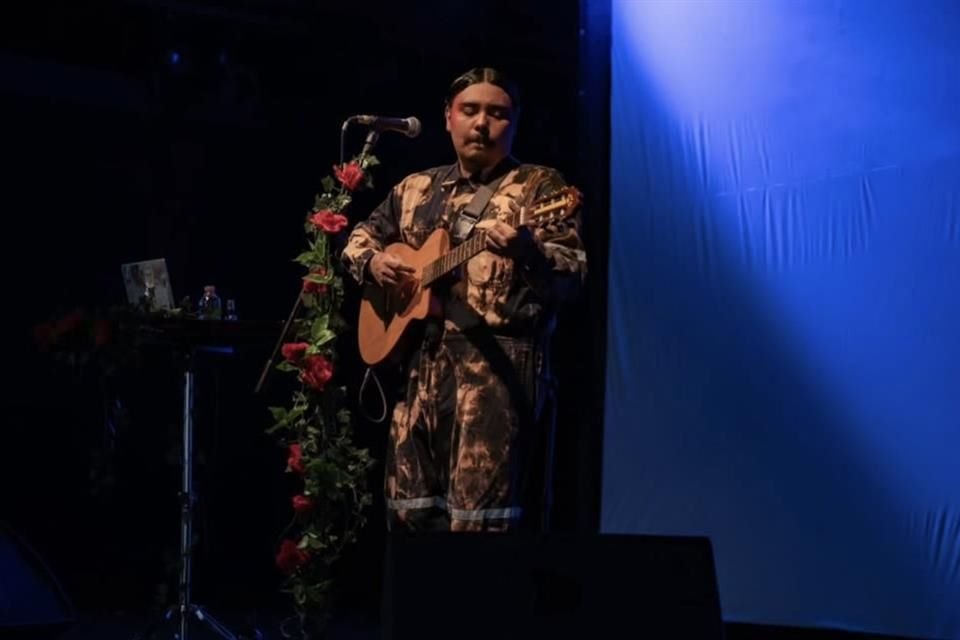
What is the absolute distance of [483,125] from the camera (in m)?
3.35

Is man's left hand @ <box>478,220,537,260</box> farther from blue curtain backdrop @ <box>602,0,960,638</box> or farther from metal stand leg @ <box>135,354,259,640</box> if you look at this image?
metal stand leg @ <box>135,354,259,640</box>

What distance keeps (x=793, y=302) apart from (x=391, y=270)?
133cm

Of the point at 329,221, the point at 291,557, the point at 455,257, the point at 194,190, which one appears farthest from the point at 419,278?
the point at 194,190

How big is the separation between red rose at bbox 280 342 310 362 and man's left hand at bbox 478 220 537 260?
3.46 ft

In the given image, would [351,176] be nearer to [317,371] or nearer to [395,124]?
[395,124]

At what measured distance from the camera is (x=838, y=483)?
3654 mm

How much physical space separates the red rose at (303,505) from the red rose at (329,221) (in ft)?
2.76

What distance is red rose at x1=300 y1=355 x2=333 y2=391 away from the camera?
3.78 meters

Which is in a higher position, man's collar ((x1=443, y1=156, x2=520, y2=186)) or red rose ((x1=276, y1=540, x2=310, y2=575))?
man's collar ((x1=443, y1=156, x2=520, y2=186))

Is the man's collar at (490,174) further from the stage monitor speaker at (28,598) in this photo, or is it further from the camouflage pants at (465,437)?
the stage monitor speaker at (28,598)

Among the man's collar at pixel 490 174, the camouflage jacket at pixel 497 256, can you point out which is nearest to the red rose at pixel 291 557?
the camouflage jacket at pixel 497 256

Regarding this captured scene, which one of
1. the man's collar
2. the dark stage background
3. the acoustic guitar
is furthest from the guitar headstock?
the dark stage background

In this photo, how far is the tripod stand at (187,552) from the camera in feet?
12.4

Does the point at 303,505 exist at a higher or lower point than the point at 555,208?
lower
